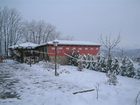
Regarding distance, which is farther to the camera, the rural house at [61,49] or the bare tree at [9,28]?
the bare tree at [9,28]

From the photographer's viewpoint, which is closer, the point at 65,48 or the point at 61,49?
the point at 61,49

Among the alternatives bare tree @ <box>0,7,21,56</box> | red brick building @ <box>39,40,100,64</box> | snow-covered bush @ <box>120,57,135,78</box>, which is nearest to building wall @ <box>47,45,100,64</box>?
red brick building @ <box>39,40,100,64</box>

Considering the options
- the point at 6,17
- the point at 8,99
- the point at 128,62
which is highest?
the point at 6,17

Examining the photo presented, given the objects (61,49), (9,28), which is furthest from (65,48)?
(9,28)

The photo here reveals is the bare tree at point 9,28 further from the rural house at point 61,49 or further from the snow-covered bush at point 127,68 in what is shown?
the snow-covered bush at point 127,68

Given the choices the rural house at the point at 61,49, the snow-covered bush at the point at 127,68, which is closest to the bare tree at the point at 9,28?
the rural house at the point at 61,49

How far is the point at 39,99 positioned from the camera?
6496mm

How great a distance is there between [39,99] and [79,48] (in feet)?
71.9

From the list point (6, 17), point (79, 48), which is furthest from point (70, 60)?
point (6, 17)

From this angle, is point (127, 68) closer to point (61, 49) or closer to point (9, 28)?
point (61, 49)

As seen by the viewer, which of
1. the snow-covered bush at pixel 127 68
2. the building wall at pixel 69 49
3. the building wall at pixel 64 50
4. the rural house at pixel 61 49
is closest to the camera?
the snow-covered bush at pixel 127 68

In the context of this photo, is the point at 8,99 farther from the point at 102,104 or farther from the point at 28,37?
the point at 28,37

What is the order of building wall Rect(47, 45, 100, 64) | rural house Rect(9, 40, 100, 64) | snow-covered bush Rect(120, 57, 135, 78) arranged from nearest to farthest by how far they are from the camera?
snow-covered bush Rect(120, 57, 135, 78), building wall Rect(47, 45, 100, 64), rural house Rect(9, 40, 100, 64)

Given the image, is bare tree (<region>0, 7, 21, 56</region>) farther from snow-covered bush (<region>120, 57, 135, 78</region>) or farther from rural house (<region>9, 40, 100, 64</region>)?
snow-covered bush (<region>120, 57, 135, 78</region>)
